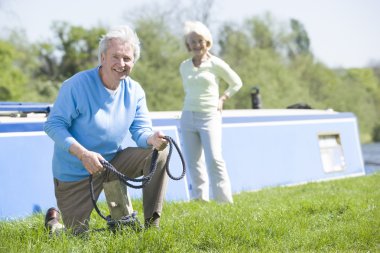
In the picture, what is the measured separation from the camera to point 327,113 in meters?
9.04

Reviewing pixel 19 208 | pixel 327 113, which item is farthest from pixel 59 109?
pixel 327 113

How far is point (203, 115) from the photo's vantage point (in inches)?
223

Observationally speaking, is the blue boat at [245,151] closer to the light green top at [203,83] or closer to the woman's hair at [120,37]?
the light green top at [203,83]

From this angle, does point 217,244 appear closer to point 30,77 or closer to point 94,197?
point 94,197

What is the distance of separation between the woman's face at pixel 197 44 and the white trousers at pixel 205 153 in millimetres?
573

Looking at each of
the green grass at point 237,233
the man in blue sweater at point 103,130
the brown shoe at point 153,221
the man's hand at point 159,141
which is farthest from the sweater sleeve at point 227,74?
the brown shoe at point 153,221

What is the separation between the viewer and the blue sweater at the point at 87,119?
11.5ft

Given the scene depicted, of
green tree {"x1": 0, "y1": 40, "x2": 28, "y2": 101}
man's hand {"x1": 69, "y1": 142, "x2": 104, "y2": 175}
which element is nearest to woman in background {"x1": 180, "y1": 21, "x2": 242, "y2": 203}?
man's hand {"x1": 69, "y1": 142, "x2": 104, "y2": 175}

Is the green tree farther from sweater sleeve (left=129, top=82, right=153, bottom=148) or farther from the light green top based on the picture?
sweater sleeve (left=129, top=82, right=153, bottom=148)

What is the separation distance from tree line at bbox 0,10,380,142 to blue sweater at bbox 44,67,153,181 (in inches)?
773

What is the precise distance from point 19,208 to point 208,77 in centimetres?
207

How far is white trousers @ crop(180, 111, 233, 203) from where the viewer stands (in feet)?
18.4

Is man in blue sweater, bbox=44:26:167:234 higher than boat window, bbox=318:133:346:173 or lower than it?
higher

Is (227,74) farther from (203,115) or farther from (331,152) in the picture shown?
(331,152)
